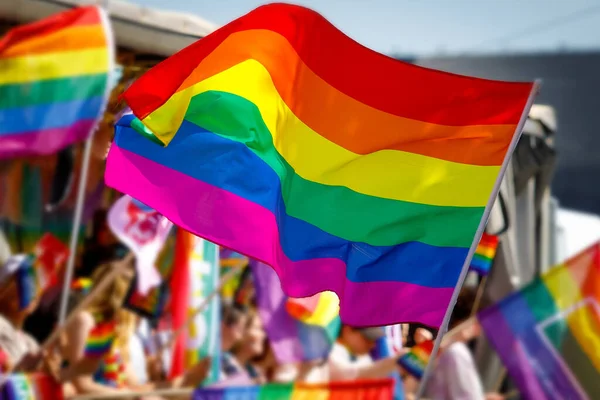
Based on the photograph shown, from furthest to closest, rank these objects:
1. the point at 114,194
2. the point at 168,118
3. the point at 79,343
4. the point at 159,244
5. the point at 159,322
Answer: the point at 114,194, the point at 159,322, the point at 159,244, the point at 79,343, the point at 168,118

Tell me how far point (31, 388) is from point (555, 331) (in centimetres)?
259

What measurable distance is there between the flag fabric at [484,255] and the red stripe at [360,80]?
2110 millimetres

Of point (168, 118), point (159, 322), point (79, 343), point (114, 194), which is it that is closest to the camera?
point (168, 118)

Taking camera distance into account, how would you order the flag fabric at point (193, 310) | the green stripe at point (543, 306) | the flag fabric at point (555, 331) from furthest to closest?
the flag fabric at point (193, 310), the green stripe at point (543, 306), the flag fabric at point (555, 331)

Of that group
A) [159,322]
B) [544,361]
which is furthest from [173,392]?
[544,361]

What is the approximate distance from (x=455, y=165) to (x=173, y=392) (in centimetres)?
251

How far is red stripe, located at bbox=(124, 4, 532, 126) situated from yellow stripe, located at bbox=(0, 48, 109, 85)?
105 inches

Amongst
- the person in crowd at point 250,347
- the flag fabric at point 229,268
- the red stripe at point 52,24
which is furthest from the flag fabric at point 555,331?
the red stripe at point 52,24

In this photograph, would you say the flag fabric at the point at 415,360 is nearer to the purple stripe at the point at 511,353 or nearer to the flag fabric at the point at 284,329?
the purple stripe at the point at 511,353

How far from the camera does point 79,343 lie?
5316mm

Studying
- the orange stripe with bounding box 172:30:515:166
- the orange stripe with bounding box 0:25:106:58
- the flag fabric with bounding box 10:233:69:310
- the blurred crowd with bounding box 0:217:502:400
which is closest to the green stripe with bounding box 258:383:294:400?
the blurred crowd with bounding box 0:217:502:400

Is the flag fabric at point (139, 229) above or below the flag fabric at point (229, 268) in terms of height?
below

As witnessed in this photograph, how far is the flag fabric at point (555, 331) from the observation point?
523 cm

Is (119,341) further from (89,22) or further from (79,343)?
(89,22)
